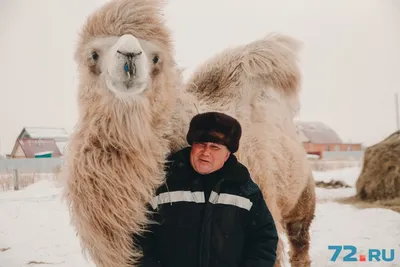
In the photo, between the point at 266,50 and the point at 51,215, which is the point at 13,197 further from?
the point at 266,50

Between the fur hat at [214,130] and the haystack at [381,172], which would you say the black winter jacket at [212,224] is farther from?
the haystack at [381,172]

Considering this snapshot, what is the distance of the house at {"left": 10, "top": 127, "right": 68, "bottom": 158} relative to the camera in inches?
91.9

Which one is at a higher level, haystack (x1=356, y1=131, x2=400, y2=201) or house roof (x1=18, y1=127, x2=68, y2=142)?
house roof (x1=18, y1=127, x2=68, y2=142)

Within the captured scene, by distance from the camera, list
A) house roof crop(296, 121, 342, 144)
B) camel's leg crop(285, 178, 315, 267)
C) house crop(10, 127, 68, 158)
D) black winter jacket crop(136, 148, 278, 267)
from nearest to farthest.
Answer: black winter jacket crop(136, 148, 278, 267)
house crop(10, 127, 68, 158)
camel's leg crop(285, 178, 315, 267)
house roof crop(296, 121, 342, 144)

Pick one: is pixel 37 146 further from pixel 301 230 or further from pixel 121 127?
pixel 301 230

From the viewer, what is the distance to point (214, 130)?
1301mm

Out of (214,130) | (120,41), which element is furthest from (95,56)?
(214,130)

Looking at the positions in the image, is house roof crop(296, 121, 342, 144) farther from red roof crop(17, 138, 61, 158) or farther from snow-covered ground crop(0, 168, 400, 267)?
red roof crop(17, 138, 61, 158)

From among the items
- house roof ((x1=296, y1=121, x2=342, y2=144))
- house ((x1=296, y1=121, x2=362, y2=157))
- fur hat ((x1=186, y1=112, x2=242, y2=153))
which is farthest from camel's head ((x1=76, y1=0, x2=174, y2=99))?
house roof ((x1=296, y1=121, x2=342, y2=144))

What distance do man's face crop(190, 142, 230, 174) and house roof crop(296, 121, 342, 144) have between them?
8.72 ft

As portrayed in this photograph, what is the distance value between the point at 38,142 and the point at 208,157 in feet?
4.89

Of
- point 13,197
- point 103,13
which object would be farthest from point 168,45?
point 13,197

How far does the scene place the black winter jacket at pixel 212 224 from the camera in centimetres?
125

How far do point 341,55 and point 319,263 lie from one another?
1.44 m
